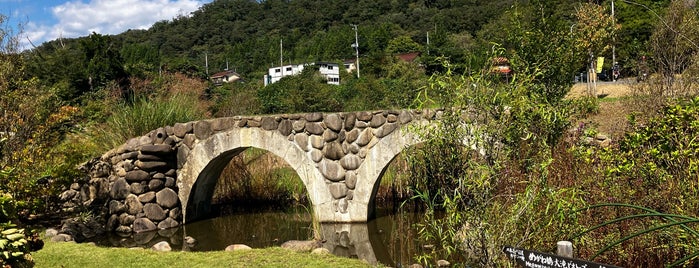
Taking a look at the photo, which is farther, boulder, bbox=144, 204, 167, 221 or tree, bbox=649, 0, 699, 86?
tree, bbox=649, 0, 699, 86

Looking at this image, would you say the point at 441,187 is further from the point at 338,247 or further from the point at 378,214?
the point at 378,214

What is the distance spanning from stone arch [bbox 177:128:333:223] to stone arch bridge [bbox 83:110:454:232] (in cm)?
2

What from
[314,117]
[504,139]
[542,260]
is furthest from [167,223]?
[542,260]

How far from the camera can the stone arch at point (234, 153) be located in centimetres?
1007

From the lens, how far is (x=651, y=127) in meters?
5.72

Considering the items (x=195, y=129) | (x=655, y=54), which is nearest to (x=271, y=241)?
(x=195, y=129)

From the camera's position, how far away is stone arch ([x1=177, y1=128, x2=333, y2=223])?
10.1m

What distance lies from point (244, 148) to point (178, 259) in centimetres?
399

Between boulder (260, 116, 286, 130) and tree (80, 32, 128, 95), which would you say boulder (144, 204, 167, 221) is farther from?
tree (80, 32, 128, 95)

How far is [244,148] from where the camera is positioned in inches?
410

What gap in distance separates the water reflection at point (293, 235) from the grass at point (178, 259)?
5.05 feet

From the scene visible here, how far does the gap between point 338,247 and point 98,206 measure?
4848mm

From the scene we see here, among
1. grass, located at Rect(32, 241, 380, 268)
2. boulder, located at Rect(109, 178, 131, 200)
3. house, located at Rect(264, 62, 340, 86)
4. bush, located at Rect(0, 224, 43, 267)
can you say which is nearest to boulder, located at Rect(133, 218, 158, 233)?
boulder, located at Rect(109, 178, 131, 200)

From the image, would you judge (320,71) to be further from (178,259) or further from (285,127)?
(178,259)
